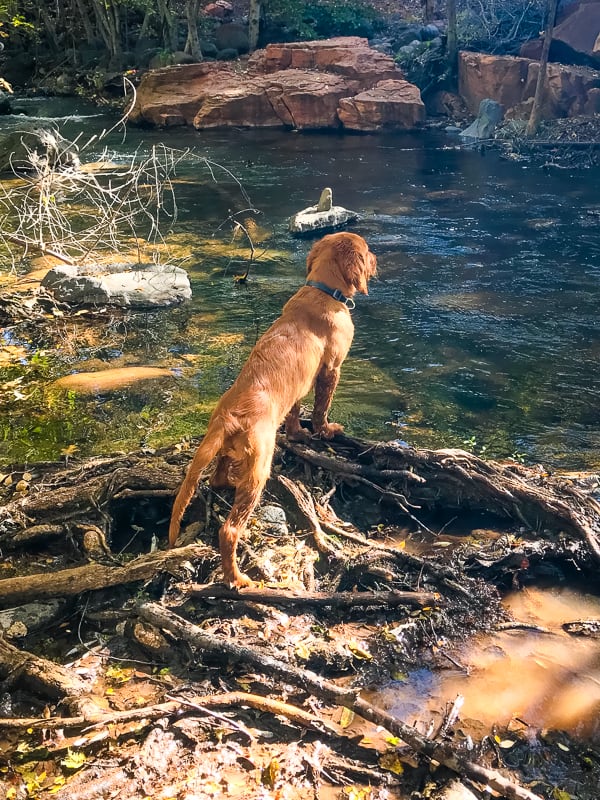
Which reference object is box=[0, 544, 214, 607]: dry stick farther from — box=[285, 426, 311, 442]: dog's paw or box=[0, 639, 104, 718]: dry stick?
box=[285, 426, 311, 442]: dog's paw

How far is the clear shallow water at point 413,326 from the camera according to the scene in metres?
6.80

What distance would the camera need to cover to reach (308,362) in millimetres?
4727

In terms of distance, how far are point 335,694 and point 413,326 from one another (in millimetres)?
6918

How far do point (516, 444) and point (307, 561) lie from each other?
3279 mm

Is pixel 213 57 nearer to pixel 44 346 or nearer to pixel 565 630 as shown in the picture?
pixel 44 346

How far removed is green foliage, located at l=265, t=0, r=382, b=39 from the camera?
3266cm

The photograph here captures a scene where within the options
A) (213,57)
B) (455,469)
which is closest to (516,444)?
(455,469)

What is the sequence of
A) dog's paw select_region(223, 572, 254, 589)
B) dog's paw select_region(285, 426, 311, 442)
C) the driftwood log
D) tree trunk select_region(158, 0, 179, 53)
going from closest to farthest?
dog's paw select_region(223, 572, 254, 589)
the driftwood log
dog's paw select_region(285, 426, 311, 442)
tree trunk select_region(158, 0, 179, 53)

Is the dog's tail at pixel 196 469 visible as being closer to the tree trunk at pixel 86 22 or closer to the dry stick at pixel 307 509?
the dry stick at pixel 307 509

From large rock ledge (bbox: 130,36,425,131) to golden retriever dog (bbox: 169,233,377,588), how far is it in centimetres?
2070

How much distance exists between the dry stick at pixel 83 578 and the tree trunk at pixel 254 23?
108 ft

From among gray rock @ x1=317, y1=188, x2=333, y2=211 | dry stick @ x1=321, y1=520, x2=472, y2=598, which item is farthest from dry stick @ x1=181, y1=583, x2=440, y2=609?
gray rock @ x1=317, y1=188, x2=333, y2=211

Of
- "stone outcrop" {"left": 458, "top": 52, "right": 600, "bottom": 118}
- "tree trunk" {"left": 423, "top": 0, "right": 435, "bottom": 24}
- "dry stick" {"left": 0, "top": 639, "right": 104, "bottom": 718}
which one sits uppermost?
"tree trunk" {"left": 423, "top": 0, "right": 435, "bottom": 24}

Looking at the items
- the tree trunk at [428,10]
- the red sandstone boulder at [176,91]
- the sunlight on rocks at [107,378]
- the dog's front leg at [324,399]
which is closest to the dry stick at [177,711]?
the dog's front leg at [324,399]
